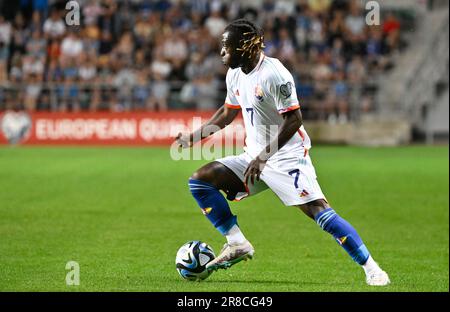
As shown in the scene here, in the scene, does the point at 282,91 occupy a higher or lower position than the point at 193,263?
higher

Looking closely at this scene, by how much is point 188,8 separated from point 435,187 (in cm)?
1656

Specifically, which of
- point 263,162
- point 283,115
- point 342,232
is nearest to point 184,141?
point 263,162

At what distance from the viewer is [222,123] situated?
8.80 meters

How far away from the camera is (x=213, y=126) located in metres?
8.79

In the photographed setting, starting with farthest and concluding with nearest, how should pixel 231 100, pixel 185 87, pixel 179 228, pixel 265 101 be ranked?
1. pixel 185 87
2. pixel 179 228
3. pixel 231 100
4. pixel 265 101

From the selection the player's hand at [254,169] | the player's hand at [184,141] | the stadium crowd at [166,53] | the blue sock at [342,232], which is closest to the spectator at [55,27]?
the stadium crowd at [166,53]

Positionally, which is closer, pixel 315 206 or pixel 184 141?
pixel 315 206

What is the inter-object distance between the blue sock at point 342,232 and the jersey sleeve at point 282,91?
961 mm

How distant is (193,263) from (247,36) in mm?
2082

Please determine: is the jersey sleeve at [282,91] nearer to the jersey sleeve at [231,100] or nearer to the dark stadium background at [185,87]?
the jersey sleeve at [231,100]

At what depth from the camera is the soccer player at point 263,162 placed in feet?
25.8

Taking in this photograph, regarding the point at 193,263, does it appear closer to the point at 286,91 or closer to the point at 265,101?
the point at 265,101

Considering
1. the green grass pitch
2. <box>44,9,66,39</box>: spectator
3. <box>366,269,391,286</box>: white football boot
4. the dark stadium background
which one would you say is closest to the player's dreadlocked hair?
the green grass pitch
